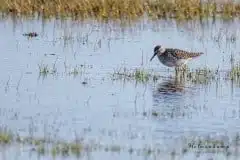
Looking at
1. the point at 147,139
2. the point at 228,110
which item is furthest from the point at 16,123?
the point at 228,110

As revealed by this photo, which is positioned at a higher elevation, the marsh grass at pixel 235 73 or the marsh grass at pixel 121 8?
the marsh grass at pixel 121 8

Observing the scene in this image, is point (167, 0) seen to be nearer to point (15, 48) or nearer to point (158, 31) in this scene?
point (158, 31)

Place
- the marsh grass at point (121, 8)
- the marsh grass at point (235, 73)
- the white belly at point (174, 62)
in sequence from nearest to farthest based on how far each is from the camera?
the marsh grass at point (235, 73)
the white belly at point (174, 62)
the marsh grass at point (121, 8)

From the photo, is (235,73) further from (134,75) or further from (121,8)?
(121,8)

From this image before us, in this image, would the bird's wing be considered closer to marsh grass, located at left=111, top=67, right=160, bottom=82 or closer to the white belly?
the white belly

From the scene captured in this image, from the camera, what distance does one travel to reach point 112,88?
48.5ft

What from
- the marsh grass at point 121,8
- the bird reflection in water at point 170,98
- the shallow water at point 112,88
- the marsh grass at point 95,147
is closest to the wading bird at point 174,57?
the shallow water at point 112,88

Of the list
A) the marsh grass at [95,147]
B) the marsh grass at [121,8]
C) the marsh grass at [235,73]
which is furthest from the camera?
the marsh grass at [121,8]

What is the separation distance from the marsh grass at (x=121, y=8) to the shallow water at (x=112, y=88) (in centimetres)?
60

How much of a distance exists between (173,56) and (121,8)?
18.7 ft

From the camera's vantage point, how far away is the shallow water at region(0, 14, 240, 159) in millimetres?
11539

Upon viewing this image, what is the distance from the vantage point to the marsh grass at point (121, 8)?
864 inches

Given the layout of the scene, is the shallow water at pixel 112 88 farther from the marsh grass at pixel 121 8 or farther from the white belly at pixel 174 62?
the marsh grass at pixel 121 8

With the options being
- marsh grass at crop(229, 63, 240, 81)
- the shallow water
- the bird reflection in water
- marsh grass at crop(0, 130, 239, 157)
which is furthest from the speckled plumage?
marsh grass at crop(0, 130, 239, 157)
